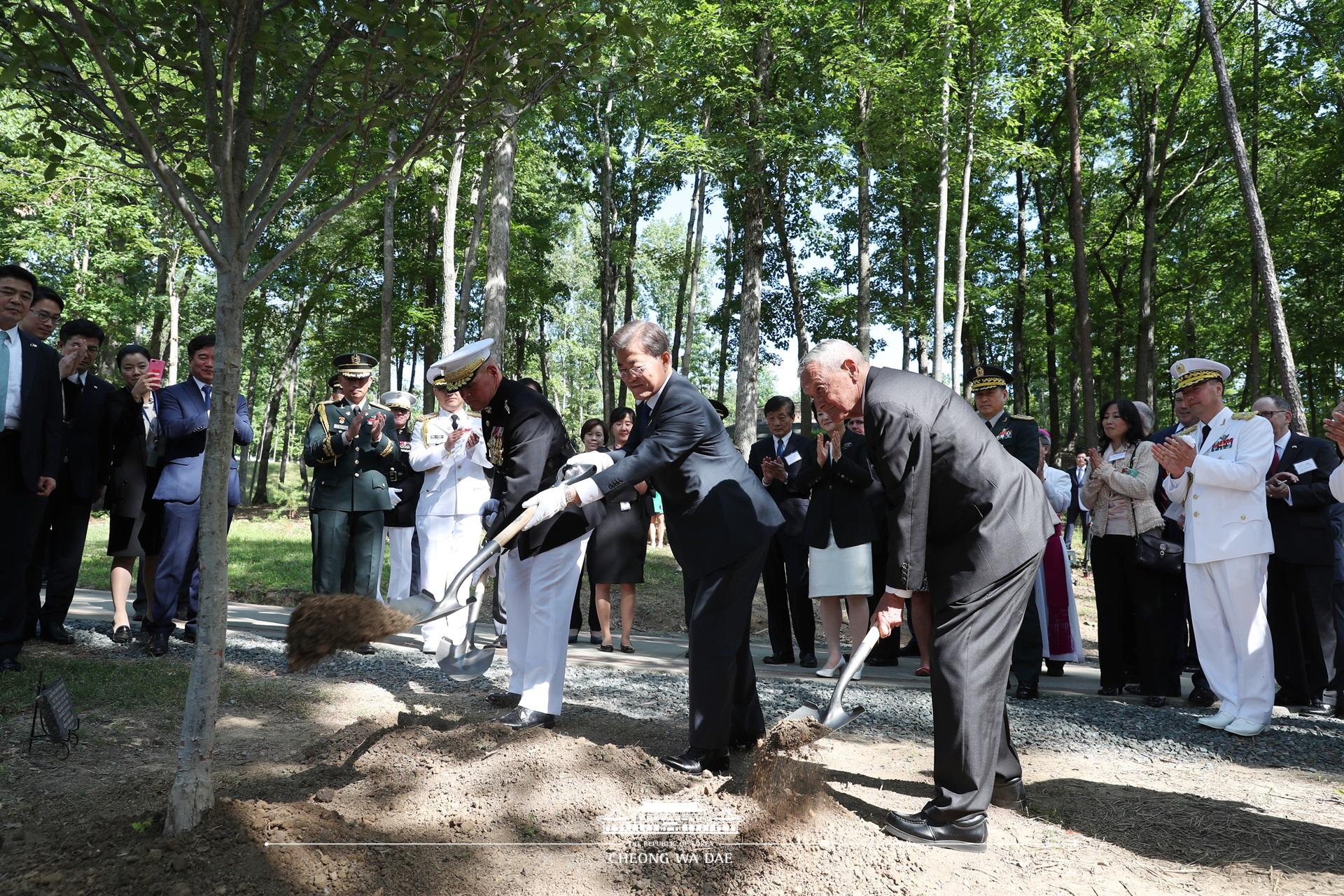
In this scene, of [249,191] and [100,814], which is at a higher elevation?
[249,191]

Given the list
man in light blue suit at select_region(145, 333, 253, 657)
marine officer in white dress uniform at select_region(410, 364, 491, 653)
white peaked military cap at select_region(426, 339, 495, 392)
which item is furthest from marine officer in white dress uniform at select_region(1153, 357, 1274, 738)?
man in light blue suit at select_region(145, 333, 253, 657)

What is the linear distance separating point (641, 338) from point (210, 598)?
2.28 meters

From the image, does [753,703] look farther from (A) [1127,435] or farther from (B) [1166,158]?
(B) [1166,158]

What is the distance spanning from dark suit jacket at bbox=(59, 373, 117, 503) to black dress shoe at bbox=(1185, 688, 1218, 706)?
820 cm

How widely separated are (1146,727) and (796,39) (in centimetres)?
1745

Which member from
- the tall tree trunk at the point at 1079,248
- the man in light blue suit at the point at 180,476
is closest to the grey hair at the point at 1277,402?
the man in light blue suit at the point at 180,476

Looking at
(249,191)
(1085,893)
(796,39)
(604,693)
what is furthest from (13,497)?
(796,39)

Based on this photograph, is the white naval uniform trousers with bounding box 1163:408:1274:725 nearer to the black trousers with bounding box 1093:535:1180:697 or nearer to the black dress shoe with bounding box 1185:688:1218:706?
the black trousers with bounding box 1093:535:1180:697

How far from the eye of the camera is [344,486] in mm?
7438

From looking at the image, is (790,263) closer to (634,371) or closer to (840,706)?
(634,371)

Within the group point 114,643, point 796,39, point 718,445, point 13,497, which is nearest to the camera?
point 718,445

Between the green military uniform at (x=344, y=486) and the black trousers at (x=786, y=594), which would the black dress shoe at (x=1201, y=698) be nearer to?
the black trousers at (x=786, y=594)

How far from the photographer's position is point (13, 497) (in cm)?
532

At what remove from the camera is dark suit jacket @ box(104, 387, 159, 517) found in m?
6.92
